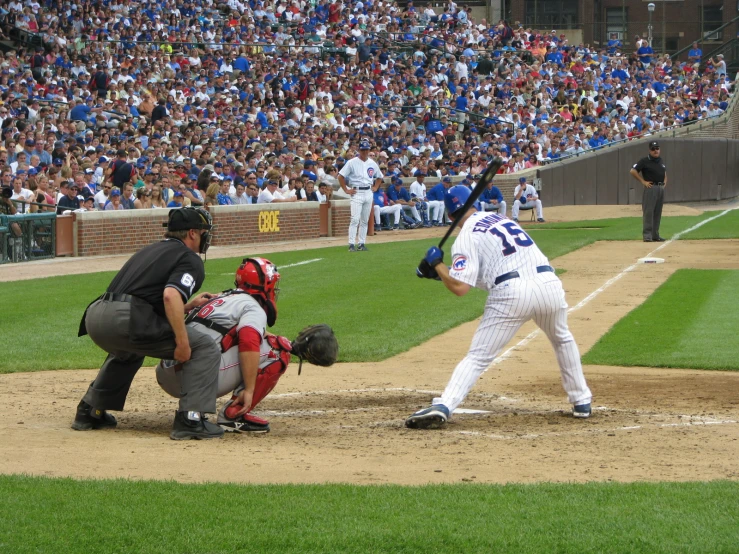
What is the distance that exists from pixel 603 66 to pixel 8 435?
40.3 metres

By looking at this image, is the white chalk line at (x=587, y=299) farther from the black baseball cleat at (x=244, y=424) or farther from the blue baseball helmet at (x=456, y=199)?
the black baseball cleat at (x=244, y=424)

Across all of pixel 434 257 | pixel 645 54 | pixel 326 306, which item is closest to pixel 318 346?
pixel 434 257

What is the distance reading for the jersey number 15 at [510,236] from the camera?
23.8 ft

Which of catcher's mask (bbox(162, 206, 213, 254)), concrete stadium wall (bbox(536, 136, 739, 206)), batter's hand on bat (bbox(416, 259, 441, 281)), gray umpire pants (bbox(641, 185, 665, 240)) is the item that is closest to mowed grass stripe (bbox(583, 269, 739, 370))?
batter's hand on bat (bbox(416, 259, 441, 281))

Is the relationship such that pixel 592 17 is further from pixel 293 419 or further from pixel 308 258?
pixel 293 419

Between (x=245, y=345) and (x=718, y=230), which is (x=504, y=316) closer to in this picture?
(x=245, y=345)

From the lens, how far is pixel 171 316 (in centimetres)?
670

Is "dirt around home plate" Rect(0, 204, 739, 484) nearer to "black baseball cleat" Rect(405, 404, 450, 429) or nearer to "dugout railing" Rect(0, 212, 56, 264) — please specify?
"black baseball cleat" Rect(405, 404, 450, 429)

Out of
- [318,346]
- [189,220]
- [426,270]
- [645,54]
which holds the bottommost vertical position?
[318,346]

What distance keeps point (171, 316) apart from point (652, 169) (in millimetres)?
16496

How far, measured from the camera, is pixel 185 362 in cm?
698

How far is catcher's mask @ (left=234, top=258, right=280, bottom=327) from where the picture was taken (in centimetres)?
733

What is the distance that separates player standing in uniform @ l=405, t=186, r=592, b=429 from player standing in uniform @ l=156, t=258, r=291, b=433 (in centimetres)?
107

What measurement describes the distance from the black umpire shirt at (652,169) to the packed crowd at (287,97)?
7.77m
